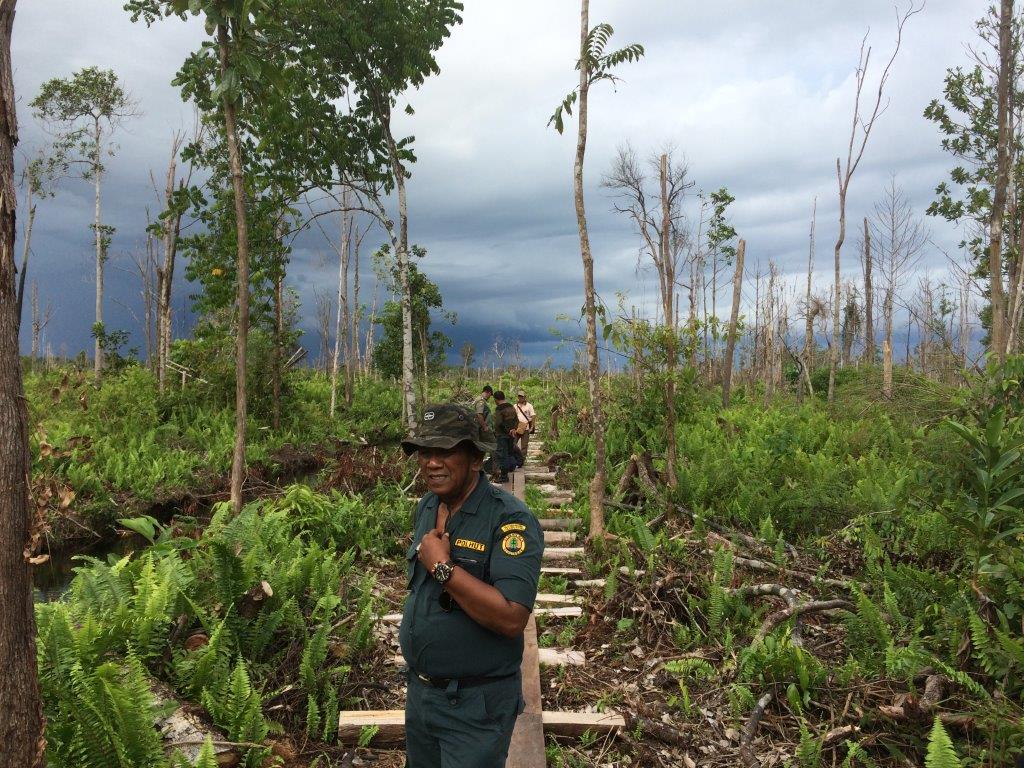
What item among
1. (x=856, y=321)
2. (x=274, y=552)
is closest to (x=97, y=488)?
(x=274, y=552)

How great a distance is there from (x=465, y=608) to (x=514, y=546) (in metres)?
0.28

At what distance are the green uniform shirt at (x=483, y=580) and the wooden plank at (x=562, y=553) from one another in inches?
214

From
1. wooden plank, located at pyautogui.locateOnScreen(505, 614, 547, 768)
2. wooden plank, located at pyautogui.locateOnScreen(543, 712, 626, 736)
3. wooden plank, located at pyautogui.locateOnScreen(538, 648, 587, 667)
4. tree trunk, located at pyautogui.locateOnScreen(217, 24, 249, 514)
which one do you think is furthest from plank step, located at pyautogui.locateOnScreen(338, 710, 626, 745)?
tree trunk, located at pyautogui.locateOnScreen(217, 24, 249, 514)

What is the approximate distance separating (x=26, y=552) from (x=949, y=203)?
2729cm

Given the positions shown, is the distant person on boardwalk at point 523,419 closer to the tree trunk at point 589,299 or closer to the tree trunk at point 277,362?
the tree trunk at point 589,299

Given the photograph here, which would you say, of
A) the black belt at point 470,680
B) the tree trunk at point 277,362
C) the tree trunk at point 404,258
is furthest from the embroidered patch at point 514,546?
the tree trunk at point 277,362

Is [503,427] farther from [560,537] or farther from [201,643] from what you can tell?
[201,643]

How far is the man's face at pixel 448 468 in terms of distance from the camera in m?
2.46

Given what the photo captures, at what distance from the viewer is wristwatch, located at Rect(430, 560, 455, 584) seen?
221 cm

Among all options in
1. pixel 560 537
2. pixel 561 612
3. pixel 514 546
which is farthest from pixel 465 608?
pixel 560 537

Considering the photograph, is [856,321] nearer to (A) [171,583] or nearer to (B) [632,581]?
(B) [632,581]

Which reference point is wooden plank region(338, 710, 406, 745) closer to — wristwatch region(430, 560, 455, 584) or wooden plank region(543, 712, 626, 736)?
wooden plank region(543, 712, 626, 736)

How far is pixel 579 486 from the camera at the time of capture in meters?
11.0

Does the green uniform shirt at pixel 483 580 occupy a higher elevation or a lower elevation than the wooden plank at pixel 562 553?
higher
